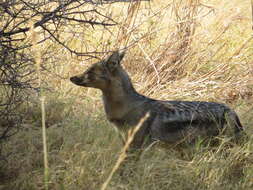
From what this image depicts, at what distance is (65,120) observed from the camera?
5109 mm

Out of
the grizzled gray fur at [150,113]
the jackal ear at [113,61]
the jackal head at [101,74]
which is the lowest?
the grizzled gray fur at [150,113]

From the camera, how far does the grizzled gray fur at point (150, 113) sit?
4.26 m

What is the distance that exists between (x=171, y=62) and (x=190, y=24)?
0.56 metres

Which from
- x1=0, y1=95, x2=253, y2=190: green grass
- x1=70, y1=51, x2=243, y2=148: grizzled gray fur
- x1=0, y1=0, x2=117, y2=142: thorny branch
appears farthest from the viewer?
x1=70, y1=51, x2=243, y2=148: grizzled gray fur

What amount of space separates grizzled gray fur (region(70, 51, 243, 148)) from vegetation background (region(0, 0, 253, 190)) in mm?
141

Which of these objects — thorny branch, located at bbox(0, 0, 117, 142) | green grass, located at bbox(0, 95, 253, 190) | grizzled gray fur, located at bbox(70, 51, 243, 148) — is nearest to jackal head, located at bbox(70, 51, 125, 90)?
grizzled gray fur, located at bbox(70, 51, 243, 148)

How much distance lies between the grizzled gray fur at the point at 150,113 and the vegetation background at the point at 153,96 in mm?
141

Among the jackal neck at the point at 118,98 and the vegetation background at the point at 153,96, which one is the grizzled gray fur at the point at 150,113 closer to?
the jackal neck at the point at 118,98

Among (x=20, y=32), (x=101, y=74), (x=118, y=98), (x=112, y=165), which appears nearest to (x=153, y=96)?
(x=118, y=98)

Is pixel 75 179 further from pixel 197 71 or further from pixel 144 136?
pixel 197 71

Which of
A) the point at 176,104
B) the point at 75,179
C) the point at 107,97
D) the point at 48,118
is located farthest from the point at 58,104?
the point at 75,179

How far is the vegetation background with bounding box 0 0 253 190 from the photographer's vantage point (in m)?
3.81

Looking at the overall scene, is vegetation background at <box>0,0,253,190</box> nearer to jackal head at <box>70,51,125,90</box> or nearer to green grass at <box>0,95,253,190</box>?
green grass at <box>0,95,253,190</box>

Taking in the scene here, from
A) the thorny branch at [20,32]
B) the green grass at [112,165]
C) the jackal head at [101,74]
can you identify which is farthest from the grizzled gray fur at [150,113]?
the thorny branch at [20,32]
